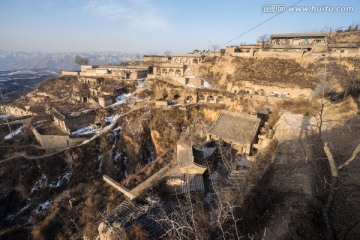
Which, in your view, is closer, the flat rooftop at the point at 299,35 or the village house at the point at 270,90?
the village house at the point at 270,90

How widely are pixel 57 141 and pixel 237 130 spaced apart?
26933 millimetres

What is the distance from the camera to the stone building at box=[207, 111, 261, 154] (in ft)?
60.5

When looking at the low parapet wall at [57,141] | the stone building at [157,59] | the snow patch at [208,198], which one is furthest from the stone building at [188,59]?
the snow patch at [208,198]

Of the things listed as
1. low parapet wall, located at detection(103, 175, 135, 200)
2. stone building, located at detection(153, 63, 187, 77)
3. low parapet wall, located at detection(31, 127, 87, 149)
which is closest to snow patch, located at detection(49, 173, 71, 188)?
low parapet wall, located at detection(31, 127, 87, 149)

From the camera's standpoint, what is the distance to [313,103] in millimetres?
25000

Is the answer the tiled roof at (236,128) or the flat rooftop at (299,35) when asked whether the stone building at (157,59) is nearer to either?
Result: the flat rooftop at (299,35)

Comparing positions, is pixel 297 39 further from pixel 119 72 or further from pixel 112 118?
pixel 112 118

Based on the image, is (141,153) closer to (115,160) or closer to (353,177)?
(115,160)

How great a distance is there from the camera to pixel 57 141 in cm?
2938

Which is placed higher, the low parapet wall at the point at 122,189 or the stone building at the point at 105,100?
the stone building at the point at 105,100

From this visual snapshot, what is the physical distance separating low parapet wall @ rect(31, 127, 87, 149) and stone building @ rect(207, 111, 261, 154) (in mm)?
21547

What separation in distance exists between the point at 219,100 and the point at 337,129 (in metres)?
21.5

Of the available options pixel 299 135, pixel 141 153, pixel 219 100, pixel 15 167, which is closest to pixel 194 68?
pixel 219 100

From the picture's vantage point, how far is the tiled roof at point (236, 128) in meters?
18.8
